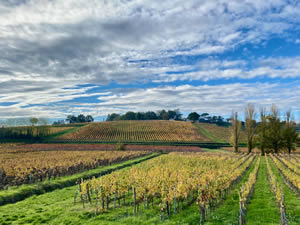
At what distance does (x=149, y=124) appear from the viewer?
340 ft

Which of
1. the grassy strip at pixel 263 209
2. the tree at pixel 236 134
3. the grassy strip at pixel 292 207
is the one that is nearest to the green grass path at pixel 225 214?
the grassy strip at pixel 263 209

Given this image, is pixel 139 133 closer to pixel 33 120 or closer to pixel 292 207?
pixel 33 120

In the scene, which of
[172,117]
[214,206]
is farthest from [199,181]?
[172,117]

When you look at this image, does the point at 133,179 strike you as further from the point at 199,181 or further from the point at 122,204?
the point at 199,181

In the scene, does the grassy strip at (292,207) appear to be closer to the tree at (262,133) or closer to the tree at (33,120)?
Result: the tree at (262,133)

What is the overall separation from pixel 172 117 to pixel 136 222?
168 metres

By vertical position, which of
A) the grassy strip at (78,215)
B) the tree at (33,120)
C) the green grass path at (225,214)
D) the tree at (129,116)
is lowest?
the grassy strip at (78,215)

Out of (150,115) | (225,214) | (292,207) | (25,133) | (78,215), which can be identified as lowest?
(78,215)

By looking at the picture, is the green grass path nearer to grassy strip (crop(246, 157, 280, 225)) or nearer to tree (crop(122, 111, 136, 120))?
grassy strip (crop(246, 157, 280, 225))

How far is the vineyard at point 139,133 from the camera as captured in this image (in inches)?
3120

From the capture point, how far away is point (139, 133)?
291ft

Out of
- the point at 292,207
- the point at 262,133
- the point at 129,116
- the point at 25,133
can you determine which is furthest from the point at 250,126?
the point at 129,116

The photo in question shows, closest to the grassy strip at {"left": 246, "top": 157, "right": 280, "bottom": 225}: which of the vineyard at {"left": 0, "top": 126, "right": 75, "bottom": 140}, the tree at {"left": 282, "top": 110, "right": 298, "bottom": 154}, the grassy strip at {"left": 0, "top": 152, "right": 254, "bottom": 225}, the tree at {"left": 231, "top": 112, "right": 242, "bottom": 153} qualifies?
the grassy strip at {"left": 0, "top": 152, "right": 254, "bottom": 225}

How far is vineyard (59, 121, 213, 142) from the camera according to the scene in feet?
260
